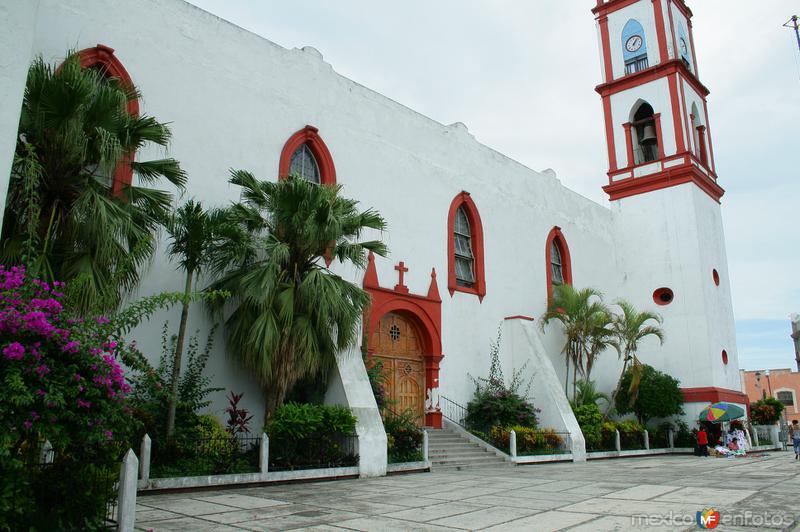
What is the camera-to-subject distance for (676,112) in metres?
22.9

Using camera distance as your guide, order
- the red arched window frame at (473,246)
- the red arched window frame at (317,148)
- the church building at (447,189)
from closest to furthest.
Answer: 1. the church building at (447,189)
2. the red arched window frame at (317,148)
3. the red arched window frame at (473,246)

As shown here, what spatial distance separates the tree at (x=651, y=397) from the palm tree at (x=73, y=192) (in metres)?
16.4

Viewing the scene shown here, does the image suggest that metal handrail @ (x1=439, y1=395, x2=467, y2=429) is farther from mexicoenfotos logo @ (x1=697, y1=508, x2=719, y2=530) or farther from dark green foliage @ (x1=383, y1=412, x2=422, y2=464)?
mexicoenfotos logo @ (x1=697, y1=508, x2=719, y2=530)

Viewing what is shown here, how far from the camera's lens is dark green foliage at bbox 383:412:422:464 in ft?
40.4

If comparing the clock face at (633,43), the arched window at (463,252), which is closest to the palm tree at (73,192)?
the arched window at (463,252)

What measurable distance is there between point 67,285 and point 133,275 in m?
1.18

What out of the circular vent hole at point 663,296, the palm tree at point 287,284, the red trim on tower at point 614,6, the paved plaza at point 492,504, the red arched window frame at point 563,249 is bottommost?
the paved plaza at point 492,504

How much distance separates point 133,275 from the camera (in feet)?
28.0

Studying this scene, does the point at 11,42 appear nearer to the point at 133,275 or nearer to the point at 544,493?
the point at 133,275

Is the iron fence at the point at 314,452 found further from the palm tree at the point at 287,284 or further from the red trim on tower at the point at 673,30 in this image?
the red trim on tower at the point at 673,30

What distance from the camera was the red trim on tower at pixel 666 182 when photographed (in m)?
22.4

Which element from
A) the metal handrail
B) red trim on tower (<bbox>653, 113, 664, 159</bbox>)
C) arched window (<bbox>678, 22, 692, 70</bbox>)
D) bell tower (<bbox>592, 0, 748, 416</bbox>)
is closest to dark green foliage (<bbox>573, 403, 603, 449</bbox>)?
the metal handrail

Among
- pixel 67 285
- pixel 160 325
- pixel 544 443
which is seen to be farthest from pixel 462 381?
pixel 67 285

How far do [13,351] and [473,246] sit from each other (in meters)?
13.9
